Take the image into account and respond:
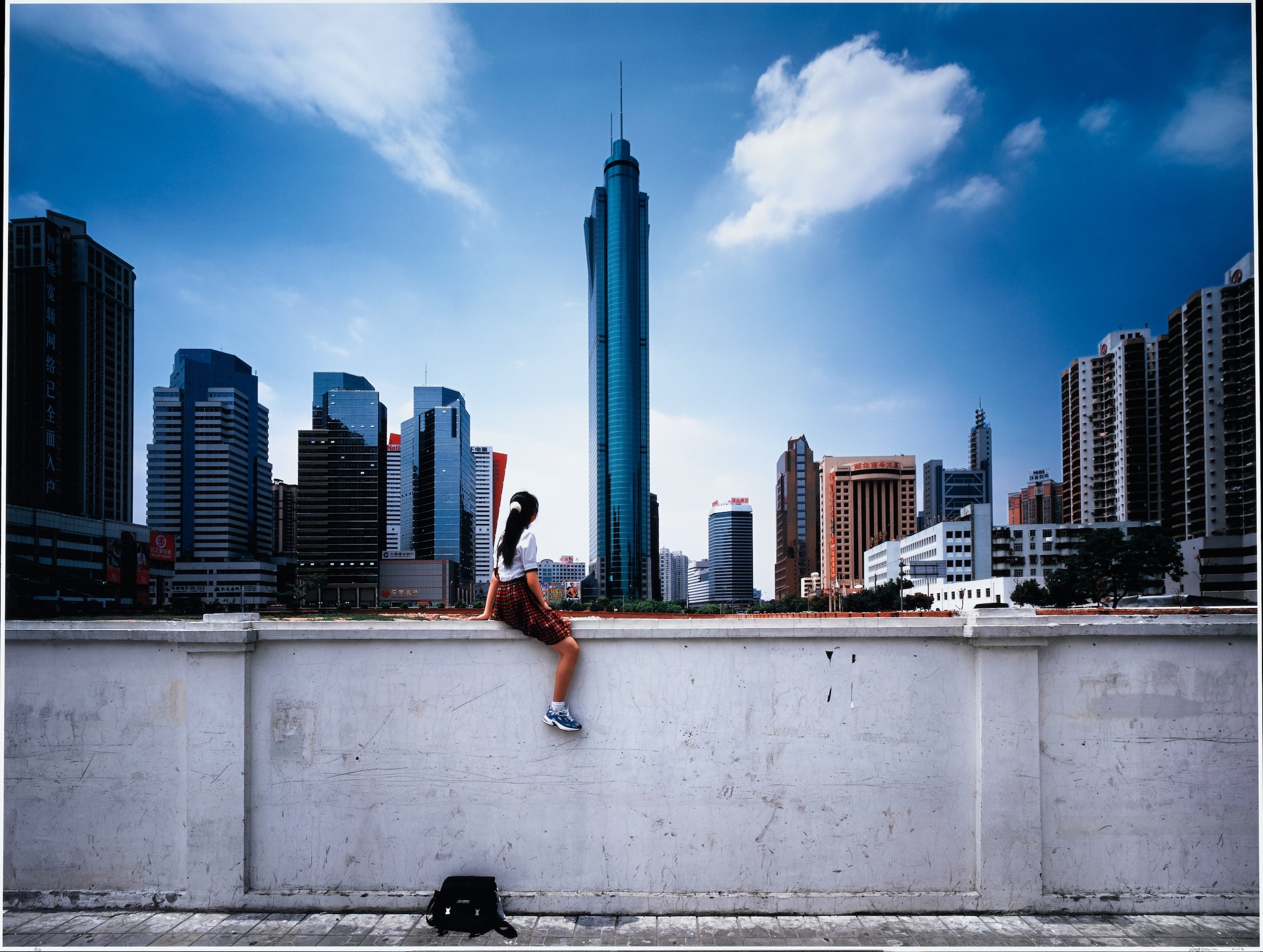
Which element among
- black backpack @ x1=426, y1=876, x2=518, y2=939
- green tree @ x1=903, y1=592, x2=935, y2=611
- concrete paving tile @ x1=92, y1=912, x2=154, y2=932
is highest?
black backpack @ x1=426, y1=876, x2=518, y2=939

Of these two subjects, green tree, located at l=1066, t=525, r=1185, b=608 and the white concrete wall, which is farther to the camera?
green tree, located at l=1066, t=525, r=1185, b=608

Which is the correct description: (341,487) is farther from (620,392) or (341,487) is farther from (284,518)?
(620,392)

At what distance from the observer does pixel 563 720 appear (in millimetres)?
4195

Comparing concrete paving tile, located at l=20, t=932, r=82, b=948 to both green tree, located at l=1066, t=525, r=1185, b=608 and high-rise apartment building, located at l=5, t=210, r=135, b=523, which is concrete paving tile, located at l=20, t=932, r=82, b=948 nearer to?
high-rise apartment building, located at l=5, t=210, r=135, b=523

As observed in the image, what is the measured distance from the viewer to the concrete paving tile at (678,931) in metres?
3.77

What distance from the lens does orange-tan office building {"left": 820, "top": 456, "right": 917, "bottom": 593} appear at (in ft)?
422

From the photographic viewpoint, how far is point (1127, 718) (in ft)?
13.9

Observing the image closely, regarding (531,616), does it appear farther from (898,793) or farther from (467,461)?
(467,461)

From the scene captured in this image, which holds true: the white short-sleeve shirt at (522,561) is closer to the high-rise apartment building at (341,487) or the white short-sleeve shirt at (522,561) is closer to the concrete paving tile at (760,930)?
the concrete paving tile at (760,930)

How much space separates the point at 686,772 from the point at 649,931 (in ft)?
3.23

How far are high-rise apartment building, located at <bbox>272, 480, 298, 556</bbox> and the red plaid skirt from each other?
458 ft

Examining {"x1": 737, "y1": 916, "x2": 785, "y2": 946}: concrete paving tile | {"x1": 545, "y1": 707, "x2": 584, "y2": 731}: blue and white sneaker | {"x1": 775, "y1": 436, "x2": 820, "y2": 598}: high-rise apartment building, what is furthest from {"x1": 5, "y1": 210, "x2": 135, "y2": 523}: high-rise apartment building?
{"x1": 775, "y1": 436, "x2": 820, "y2": 598}: high-rise apartment building

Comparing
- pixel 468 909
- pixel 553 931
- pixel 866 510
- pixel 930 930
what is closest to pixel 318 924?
pixel 468 909

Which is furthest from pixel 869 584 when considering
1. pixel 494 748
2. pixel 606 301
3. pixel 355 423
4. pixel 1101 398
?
pixel 494 748
